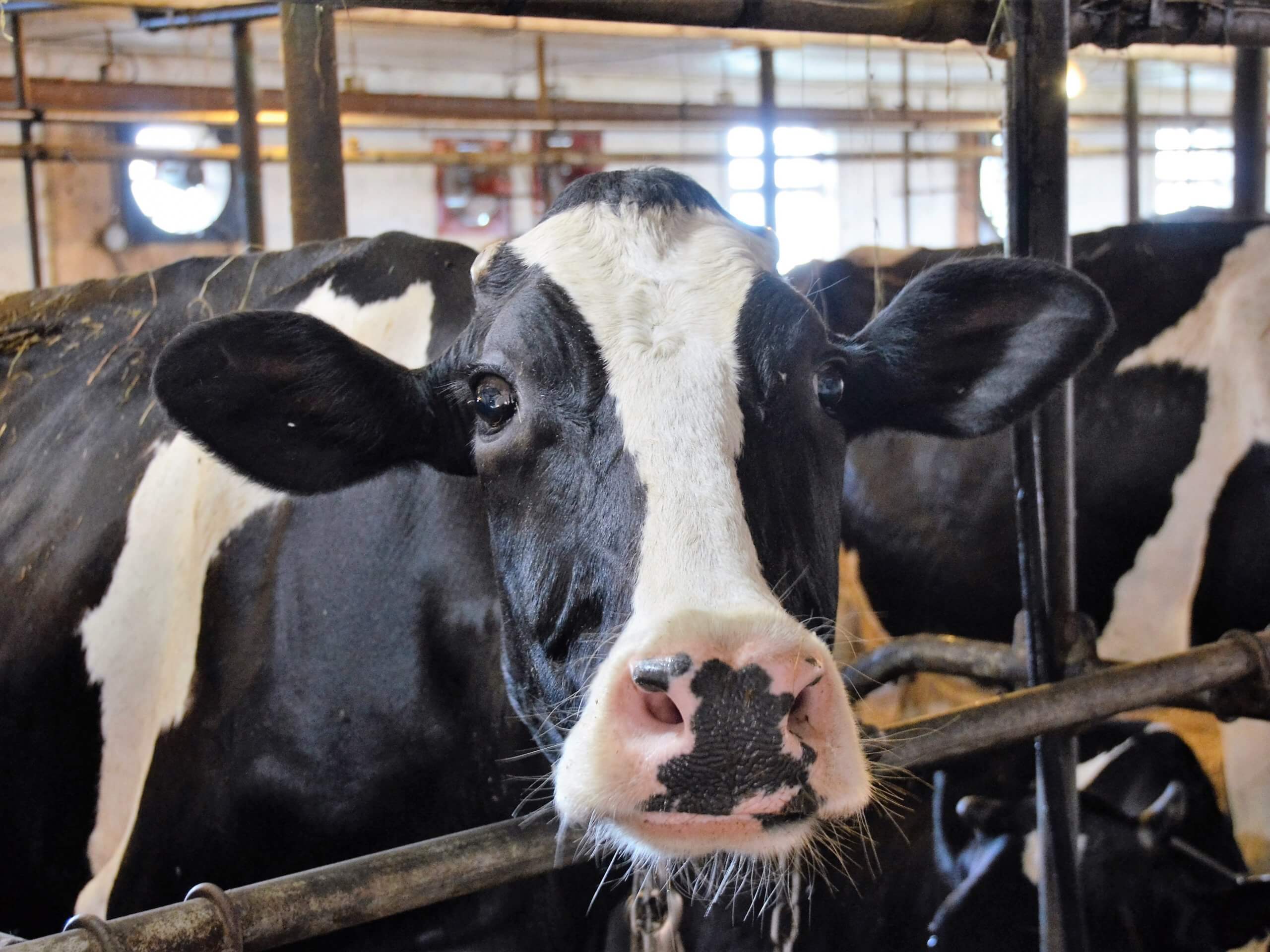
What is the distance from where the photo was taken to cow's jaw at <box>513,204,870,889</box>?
3.97 feet

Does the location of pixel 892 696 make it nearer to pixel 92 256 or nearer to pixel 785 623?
pixel 785 623

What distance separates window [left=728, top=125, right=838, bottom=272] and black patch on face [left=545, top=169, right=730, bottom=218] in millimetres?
12204

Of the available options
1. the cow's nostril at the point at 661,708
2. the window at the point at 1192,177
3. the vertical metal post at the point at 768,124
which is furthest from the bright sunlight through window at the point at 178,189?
the window at the point at 1192,177

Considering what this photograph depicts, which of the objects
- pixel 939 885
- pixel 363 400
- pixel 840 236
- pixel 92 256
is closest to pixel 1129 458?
pixel 939 885

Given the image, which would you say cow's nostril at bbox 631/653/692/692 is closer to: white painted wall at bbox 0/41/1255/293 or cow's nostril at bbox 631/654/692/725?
cow's nostril at bbox 631/654/692/725

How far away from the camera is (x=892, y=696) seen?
433cm

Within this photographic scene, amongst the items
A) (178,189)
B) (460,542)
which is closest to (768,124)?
(460,542)

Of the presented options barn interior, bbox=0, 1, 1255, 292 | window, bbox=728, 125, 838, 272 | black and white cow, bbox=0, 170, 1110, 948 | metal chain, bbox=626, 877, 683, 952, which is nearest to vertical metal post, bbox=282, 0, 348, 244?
barn interior, bbox=0, 1, 1255, 292

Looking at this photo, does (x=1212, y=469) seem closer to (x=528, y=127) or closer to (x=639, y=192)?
(x=639, y=192)

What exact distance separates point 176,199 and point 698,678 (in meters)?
11.2

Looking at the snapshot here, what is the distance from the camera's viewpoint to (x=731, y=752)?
121 centimetres

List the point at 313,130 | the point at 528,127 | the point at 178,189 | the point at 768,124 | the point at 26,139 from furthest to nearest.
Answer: the point at 178,189 → the point at 528,127 → the point at 768,124 → the point at 26,139 → the point at 313,130

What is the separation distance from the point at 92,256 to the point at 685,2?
11.1 meters

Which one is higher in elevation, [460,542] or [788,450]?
[788,450]
